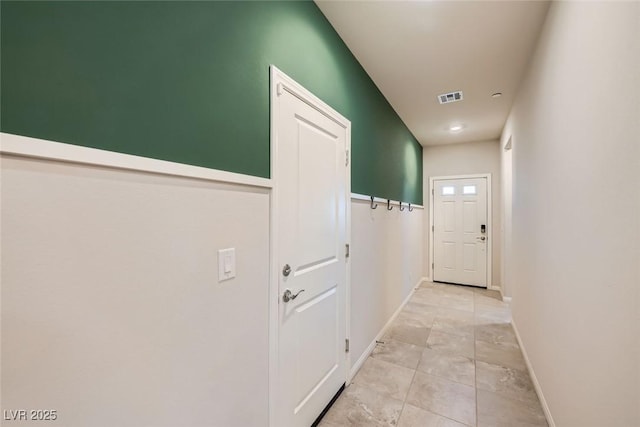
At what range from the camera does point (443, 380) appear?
2154 millimetres

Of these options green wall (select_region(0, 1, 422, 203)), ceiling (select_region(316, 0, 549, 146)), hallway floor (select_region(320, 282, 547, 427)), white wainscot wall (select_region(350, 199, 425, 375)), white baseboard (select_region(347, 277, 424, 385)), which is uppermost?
ceiling (select_region(316, 0, 549, 146))

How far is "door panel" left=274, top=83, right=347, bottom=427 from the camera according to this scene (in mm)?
1441

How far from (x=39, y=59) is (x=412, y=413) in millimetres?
2443

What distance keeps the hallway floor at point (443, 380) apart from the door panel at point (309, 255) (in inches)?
11.3

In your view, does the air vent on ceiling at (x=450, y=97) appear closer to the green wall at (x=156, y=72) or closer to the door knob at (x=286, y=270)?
the green wall at (x=156, y=72)

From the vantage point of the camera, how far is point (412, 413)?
1.80 meters

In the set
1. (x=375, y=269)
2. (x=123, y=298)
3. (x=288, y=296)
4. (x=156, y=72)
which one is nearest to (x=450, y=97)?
(x=375, y=269)

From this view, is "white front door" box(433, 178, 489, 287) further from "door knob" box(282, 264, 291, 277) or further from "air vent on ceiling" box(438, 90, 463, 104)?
"door knob" box(282, 264, 291, 277)

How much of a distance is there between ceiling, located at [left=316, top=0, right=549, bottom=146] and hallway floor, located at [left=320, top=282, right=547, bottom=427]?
106 inches

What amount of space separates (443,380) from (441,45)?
8.85ft

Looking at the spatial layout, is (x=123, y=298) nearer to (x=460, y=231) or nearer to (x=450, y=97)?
(x=450, y=97)

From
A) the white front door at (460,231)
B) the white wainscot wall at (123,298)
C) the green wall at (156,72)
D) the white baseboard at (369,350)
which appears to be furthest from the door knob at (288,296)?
the white front door at (460,231)

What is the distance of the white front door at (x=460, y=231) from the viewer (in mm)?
4863

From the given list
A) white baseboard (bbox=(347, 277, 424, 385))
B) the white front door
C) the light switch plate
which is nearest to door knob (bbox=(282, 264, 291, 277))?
the light switch plate
